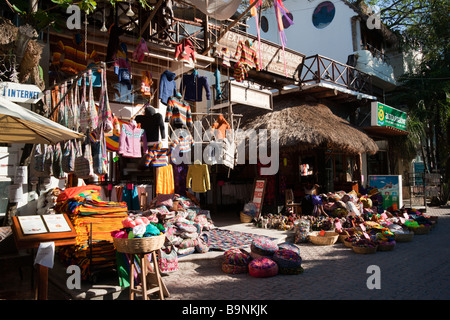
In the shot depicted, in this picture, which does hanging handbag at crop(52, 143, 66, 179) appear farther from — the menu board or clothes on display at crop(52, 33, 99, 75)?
clothes on display at crop(52, 33, 99, 75)

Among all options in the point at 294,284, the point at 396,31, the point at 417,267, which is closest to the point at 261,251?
the point at 294,284

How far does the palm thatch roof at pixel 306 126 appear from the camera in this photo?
11.2 metres

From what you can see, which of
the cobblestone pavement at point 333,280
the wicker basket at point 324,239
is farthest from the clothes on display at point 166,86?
the wicker basket at point 324,239

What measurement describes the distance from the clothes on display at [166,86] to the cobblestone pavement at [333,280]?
171 inches

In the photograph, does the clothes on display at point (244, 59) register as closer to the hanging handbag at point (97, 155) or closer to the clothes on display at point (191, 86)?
the clothes on display at point (191, 86)

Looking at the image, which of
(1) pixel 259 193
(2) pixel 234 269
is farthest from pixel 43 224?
(1) pixel 259 193

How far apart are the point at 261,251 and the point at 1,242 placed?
482 centimetres

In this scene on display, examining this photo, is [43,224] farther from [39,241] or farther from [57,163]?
[57,163]

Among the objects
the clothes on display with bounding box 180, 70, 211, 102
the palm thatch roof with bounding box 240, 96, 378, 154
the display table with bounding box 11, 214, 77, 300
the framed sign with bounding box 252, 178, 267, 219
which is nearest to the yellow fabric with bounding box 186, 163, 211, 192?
the framed sign with bounding box 252, 178, 267, 219

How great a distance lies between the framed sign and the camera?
11.2 meters

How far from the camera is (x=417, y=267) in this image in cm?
615

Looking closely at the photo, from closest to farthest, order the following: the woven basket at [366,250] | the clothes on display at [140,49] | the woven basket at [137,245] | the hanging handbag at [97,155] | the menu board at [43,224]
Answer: the menu board at [43,224] → the woven basket at [137,245] → the hanging handbag at [97,155] → the woven basket at [366,250] → the clothes on display at [140,49]

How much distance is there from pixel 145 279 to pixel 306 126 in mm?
8874

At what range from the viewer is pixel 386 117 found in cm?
1435
